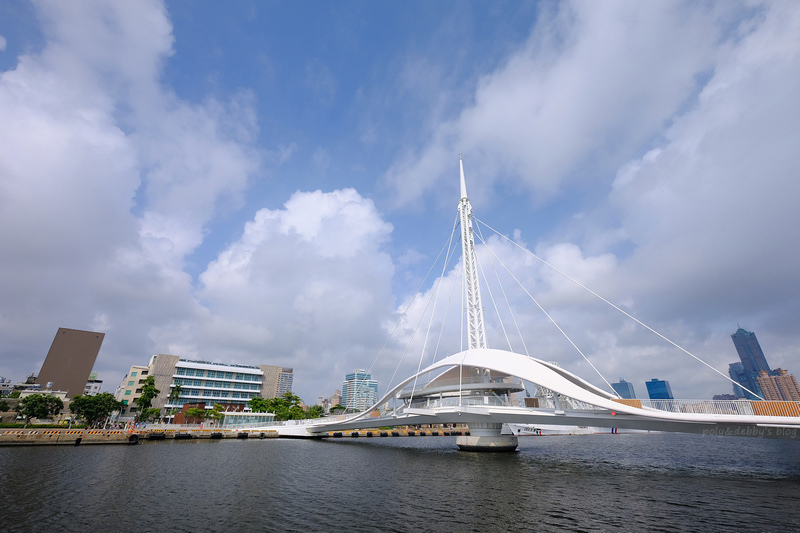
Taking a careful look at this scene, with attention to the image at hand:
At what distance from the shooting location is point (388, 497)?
17.6 metres

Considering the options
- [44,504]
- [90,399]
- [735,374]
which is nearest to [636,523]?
[44,504]

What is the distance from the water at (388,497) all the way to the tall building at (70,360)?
78.5m

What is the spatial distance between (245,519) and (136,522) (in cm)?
385

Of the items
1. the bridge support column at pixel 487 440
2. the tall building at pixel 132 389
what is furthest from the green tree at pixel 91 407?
the bridge support column at pixel 487 440

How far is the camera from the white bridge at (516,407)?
22469 mm

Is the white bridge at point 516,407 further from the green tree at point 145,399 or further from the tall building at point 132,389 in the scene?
the tall building at point 132,389

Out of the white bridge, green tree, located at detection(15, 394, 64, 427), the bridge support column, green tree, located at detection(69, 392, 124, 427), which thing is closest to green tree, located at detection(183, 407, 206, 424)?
green tree, located at detection(69, 392, 124, 427)

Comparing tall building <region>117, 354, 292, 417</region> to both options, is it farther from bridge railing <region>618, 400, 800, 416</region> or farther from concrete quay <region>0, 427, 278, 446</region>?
bridge railing <region>618, 400, 800, 416</region>

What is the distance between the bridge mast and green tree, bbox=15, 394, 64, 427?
240 feet

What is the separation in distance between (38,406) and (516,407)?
254 feet

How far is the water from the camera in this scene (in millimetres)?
13344

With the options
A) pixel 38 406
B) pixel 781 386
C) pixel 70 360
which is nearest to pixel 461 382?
pixel 38 406

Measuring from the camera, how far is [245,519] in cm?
1397

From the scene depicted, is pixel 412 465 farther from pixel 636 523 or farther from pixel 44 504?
pixel 44 504
